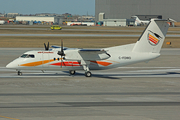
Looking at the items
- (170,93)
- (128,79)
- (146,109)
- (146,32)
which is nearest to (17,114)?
(146,109)

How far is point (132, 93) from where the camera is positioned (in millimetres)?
20688

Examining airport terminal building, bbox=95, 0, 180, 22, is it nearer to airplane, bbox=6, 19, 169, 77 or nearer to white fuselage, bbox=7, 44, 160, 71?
airplane, bbox=6, 19, 169, 77

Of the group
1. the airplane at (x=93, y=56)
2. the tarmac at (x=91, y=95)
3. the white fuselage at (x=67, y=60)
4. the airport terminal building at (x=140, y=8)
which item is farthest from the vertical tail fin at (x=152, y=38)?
the airport terminal building at (x=140, y=8)

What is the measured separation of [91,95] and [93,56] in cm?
816

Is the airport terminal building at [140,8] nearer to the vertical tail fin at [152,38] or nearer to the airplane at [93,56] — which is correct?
the vertical tail fin at [152,38]

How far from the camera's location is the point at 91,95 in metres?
19.8

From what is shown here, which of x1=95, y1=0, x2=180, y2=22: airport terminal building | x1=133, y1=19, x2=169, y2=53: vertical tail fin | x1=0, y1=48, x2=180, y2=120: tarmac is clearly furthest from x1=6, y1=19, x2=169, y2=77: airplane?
x1=95, y1=0, x2=180, y2=22: airport terminal building

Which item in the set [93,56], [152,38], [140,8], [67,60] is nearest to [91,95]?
[93,56]

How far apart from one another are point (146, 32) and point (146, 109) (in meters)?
13.5

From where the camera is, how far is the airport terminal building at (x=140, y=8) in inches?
7244

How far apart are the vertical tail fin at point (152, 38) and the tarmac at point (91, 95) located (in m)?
2.94

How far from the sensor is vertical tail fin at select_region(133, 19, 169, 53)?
27969 millimetres

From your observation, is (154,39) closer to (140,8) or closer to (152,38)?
(152,38)

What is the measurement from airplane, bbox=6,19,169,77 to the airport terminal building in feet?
536
